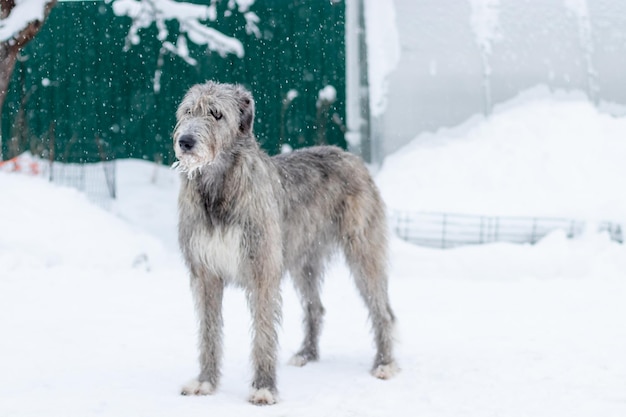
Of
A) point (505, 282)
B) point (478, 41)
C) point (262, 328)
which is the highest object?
point (478, 41)

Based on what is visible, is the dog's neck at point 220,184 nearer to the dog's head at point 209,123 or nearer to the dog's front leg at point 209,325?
the dog's head at point 209,123

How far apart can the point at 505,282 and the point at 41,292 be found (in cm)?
470

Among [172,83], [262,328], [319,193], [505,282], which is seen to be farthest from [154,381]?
[172,83]

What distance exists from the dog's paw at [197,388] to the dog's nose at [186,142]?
1440 mm

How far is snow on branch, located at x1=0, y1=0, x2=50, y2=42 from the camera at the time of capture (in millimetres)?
8406

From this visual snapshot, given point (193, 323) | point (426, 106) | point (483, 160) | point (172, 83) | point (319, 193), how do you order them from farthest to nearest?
point (172, 83)
point (426, 106)
point (483, 160)
point (193, 323)
point (319, 193)

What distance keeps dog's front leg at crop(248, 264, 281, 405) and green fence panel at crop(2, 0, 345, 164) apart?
27.2 ft

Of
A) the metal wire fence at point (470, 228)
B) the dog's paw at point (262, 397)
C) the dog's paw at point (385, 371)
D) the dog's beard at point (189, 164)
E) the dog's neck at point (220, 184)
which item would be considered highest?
the dog's beard at point (189, 164)

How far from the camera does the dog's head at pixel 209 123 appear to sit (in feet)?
14.1

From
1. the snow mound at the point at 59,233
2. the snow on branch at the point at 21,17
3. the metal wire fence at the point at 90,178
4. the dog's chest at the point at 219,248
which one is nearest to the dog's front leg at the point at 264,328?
the dog's chest at the point at 219,248

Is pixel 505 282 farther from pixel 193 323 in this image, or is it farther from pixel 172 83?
pixel 172 83

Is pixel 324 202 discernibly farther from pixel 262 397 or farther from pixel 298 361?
pixel 262 397

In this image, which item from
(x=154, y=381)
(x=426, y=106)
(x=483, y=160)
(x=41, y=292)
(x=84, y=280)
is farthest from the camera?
(x=426, y=106)

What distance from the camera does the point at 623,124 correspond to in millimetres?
11258
